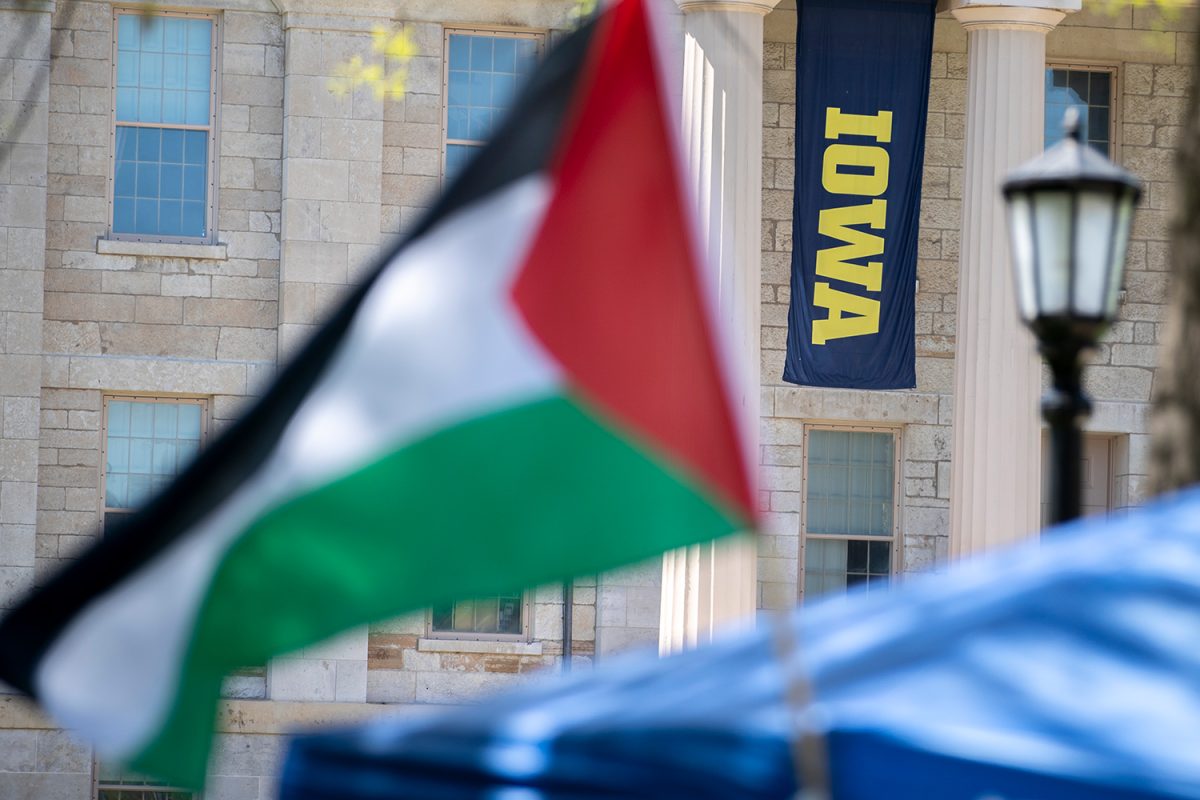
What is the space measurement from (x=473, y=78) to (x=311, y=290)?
9.38 feet

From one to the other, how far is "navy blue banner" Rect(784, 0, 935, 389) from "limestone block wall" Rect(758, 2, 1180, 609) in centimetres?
278

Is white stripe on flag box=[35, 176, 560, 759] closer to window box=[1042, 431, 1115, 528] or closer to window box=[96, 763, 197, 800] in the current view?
window box=[96, 763, 197, 800]

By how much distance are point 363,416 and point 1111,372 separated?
58.1 feet

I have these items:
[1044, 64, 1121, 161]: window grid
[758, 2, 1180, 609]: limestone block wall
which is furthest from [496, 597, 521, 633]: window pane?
[1044, 64, 1121, 161]: window grid

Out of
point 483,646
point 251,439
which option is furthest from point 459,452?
point 483,646

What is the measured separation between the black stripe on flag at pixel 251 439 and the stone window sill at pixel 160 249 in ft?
52.1

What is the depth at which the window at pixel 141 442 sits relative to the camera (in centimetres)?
1925

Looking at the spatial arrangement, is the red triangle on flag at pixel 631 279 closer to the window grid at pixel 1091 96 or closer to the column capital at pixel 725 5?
the column capital at pixel 725 5

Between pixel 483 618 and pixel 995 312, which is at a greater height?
pixel 995 312

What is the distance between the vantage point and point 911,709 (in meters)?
2.83

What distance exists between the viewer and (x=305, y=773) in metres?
3.49

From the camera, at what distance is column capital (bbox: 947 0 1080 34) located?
57.5 ft

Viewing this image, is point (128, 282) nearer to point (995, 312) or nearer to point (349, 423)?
point (995, 312)

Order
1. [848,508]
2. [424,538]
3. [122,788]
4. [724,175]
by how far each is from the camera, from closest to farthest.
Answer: [424,538] < [724,175] < [122,788] < [848,508]
